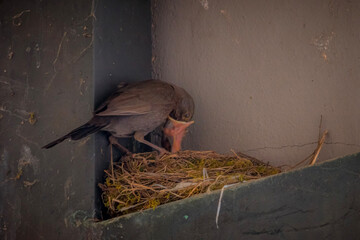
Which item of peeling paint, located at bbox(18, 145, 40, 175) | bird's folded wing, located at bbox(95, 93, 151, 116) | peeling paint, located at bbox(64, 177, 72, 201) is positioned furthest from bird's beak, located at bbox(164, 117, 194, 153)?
peeling paint, located at bbox(18, 145, 40, 175)

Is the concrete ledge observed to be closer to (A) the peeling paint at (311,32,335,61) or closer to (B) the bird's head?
(B) the bird's head

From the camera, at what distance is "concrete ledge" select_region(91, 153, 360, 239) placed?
210 cm

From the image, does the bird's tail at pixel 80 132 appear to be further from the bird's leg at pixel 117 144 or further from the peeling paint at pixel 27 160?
the peeling paint at pixel 27 160

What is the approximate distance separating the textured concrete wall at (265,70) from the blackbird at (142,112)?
0.30m

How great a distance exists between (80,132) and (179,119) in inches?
39.5

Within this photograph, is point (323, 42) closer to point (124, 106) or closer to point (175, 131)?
point (175, 131)

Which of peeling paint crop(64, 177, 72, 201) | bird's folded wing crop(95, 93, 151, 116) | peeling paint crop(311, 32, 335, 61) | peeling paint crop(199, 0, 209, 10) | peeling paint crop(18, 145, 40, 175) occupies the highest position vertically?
→ peeling paint crop(199, 0, 209, 10)

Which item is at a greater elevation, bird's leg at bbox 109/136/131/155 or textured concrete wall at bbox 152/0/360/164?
textured concrete wall at bbox 152/0/360/164

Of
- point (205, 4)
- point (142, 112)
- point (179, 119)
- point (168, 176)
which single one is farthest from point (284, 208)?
point (205, 4)

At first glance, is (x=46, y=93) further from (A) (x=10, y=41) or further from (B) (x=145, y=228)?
(B) (x=145, y=228)

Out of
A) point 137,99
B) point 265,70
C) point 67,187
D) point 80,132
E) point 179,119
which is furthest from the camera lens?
point 179,119

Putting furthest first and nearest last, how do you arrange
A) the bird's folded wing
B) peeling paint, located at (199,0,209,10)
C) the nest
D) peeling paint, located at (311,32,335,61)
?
peeling paint, located at (199,0,209,10) → peeling paint, located at (311,32,335,61) → the bird's folded wing → the nest

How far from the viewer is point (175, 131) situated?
11.1 feet

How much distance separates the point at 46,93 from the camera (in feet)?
10.1
